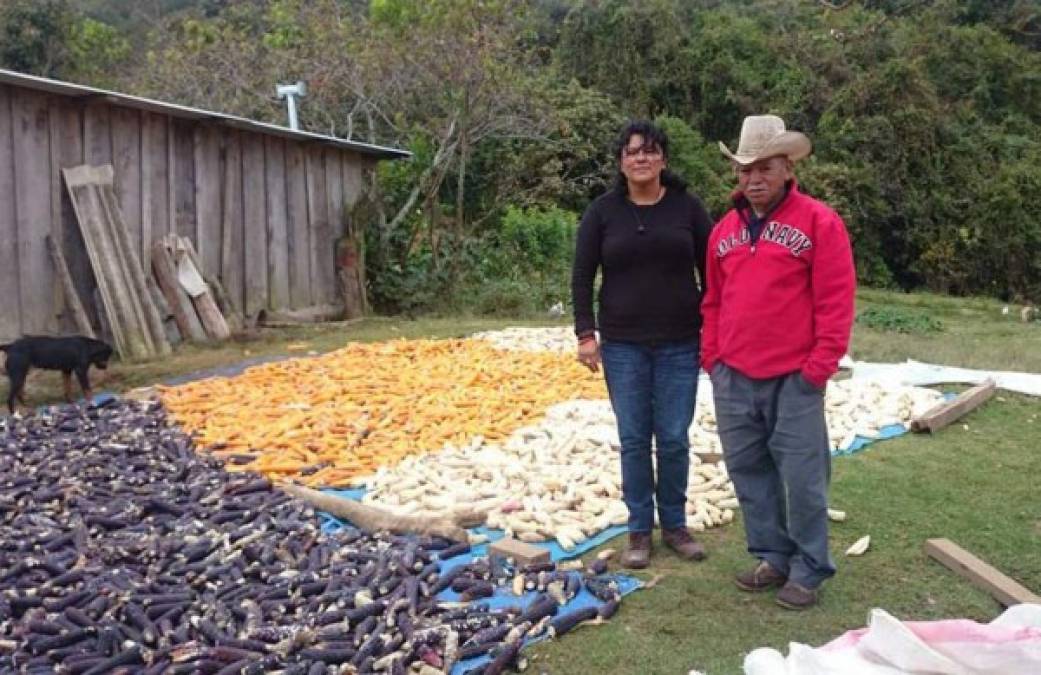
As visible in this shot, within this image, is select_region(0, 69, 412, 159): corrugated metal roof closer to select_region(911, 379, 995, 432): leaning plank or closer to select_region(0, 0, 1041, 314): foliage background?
select_region(0, 0, 1041, 314): foliage background

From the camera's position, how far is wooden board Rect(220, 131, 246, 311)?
11.8m

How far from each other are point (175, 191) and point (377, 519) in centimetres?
758

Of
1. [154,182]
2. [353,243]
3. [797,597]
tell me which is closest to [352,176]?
[353,243]

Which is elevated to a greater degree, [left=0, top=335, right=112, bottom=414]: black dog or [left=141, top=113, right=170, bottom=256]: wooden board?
[left=141, top=113, right=170, bottom=256]: wooden board

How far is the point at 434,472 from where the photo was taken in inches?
220

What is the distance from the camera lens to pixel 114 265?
967 cm

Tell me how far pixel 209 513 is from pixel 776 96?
20616 mm

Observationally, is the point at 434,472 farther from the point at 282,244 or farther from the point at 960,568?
the point at 282,244

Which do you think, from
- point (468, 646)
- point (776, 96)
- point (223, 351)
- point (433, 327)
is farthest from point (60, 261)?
point (776, 96)

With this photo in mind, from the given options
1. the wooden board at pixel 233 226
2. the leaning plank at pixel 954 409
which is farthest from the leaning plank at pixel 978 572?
the wooden board at pixel 233 226

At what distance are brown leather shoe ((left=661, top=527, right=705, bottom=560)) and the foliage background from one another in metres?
10.2

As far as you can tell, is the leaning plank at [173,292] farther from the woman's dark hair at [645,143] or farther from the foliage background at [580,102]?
the woman's dark hair at [645,143]

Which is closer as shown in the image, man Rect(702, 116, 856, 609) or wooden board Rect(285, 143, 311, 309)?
man Rect(702, 116, 856, 609)

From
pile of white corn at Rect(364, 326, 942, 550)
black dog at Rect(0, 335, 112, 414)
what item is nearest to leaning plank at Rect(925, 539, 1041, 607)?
pile of white corn at Rect(364, 326, 942, 550)
